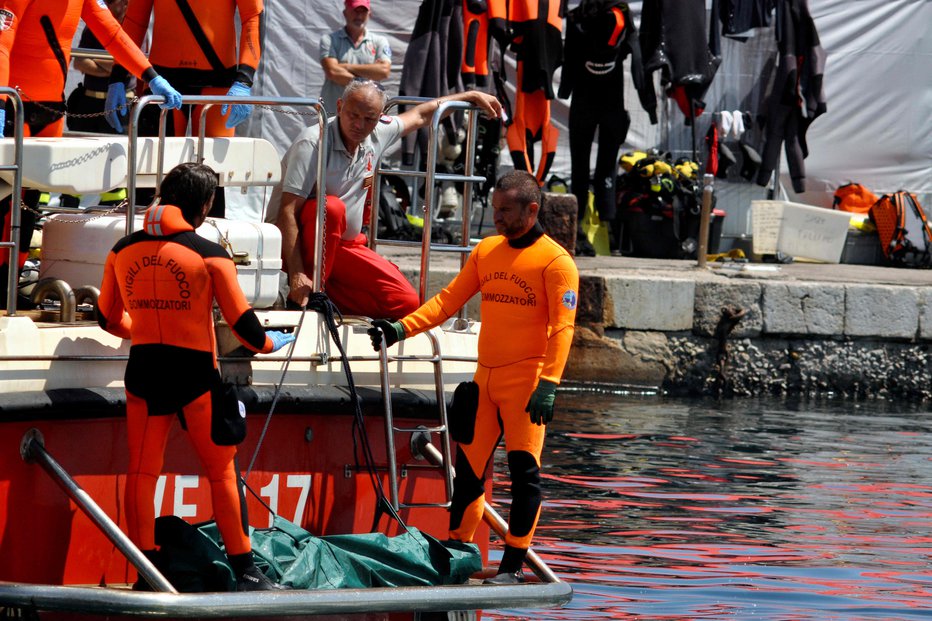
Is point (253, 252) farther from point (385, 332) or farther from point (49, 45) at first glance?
point (49, 45)

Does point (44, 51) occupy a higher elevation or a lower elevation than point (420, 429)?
higher

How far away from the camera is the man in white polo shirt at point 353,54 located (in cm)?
1105

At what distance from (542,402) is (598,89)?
8.00m

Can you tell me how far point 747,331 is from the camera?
11797 mm

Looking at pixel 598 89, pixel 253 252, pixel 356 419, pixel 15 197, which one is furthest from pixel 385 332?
pixel 598 89

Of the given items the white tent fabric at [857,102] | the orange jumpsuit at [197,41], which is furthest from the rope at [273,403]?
the white tent fabric at [857,102]

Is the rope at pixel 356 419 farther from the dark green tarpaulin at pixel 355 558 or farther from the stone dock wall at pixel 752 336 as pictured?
the stone dock wall at pixel 752 336

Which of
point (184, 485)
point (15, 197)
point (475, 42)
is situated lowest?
A: point (184, 485)

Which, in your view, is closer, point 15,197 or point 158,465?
point 158,465

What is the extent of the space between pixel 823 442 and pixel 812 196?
472 cm

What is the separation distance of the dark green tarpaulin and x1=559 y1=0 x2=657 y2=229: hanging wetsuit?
756cm

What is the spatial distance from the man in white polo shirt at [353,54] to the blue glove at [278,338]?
19.0 feet

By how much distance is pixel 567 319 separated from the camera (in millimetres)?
5418

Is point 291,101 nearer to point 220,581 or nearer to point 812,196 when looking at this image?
point 220,581
